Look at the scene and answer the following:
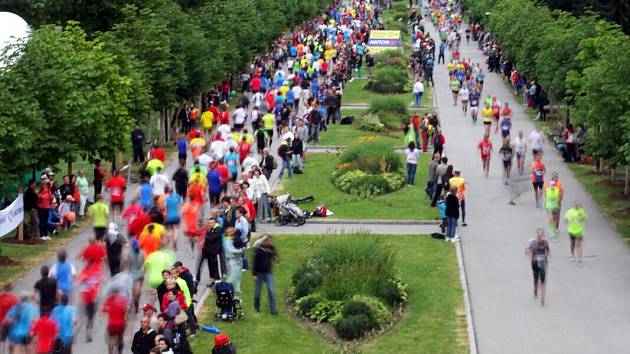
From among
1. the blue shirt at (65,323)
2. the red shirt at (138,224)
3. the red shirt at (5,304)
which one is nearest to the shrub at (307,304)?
the red shirt at (138,224)

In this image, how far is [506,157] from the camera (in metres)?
33.3

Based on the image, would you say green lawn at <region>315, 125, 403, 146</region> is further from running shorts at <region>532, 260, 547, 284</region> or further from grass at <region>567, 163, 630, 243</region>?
running shorts at <region>532, 260, 547, 284</region>

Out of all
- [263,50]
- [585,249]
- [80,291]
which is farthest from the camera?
[263,50]

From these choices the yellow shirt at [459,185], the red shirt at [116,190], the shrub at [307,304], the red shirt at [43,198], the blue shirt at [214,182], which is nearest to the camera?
the shrub at [307,304]

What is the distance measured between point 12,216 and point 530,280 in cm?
1050

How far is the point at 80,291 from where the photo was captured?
19797mm

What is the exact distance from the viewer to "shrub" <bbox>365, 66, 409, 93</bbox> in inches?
2206

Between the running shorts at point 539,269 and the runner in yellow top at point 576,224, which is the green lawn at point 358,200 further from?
the running shorts at point 539,269

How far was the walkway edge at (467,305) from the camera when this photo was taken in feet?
65.6

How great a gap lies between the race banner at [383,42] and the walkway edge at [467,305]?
42.3 metres

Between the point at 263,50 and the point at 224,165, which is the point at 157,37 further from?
the point at 263,50

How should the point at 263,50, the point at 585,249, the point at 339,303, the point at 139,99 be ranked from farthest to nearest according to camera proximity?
1. the point at 263,50
2. the point at 139,99
3. the point at 585,249
4. the point at 339,303

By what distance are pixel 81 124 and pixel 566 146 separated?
15.3m

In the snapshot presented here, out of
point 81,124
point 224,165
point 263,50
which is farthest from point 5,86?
point 263,50
